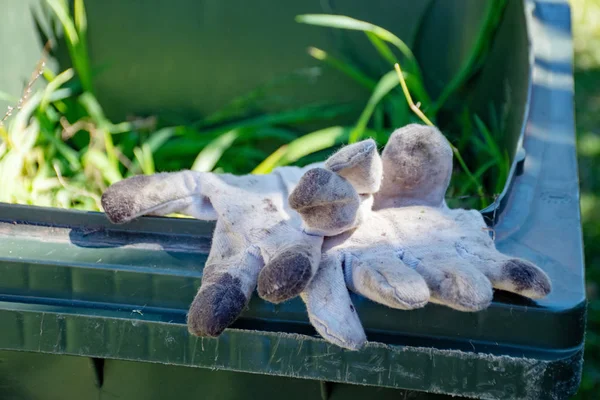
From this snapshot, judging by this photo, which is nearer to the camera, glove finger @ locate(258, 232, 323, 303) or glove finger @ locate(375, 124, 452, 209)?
glove finger @ locate(258, 232, 323, 303)

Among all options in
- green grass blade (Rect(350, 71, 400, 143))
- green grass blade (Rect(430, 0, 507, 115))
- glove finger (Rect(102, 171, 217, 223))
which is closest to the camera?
glove finger (Rect(102, 171, 217, 223))

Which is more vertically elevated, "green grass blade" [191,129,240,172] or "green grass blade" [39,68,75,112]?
"green grass blade" [39,68,75,112]

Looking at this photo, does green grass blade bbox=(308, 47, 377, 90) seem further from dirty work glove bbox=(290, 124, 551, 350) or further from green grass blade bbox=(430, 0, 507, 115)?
dirty work glove bbox=(290, 124, 551, 350)

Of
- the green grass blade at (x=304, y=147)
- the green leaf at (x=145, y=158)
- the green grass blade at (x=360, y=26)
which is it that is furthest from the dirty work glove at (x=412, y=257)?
the green leaf at (x=145, y=158)

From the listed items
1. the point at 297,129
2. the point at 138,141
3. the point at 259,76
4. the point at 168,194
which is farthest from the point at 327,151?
the point at 168,194

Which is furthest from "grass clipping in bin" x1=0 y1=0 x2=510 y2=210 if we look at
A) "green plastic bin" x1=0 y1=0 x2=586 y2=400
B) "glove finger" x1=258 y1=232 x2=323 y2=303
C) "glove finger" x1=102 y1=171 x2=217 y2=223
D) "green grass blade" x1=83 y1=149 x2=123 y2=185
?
"glove finger" x1=258 y1=232 x2=323 y2=303

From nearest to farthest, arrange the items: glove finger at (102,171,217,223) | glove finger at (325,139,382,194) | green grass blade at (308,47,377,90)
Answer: glove finger at (325,139,382,194), glove finger at (102,171,217,223), green grass blade at (308,47,377,90)

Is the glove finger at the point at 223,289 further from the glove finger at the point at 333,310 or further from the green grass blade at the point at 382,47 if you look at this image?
the green grass blade at the point at 382,47
